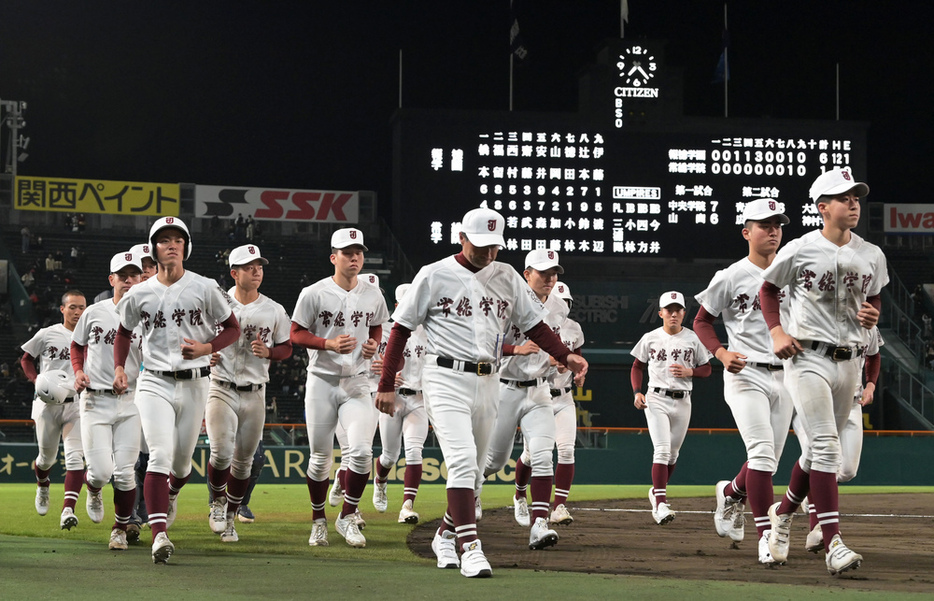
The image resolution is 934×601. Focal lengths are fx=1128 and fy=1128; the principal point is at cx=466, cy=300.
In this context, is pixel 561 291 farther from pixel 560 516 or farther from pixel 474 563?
pixel 474 563

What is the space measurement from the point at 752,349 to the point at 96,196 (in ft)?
107

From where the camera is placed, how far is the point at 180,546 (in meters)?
8.92

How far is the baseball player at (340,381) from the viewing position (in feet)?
29.9

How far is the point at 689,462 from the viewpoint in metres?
21.8

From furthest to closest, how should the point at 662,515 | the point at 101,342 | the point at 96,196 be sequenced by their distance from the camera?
the point at 96,196 → the point at 662,515 → the point at 101,342

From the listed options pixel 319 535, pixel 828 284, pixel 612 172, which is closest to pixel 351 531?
pixel 319 535

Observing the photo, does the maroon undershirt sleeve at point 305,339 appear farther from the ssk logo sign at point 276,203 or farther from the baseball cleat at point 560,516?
the ssk logo sign at point 276,203

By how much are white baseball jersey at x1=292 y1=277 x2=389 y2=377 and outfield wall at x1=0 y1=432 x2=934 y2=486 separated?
11.4 m

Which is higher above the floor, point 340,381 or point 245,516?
point 340,381

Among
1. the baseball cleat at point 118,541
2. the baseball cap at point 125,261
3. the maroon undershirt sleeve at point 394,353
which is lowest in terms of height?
the baseball cleat at point 118,541

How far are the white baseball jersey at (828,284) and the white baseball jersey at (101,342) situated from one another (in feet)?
18.0

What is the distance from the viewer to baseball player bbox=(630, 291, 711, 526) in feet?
38.4

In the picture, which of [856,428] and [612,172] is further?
[612,172]

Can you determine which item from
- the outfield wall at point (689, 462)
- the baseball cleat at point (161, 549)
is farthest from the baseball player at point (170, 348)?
the outfield wall at point (689, 462)
